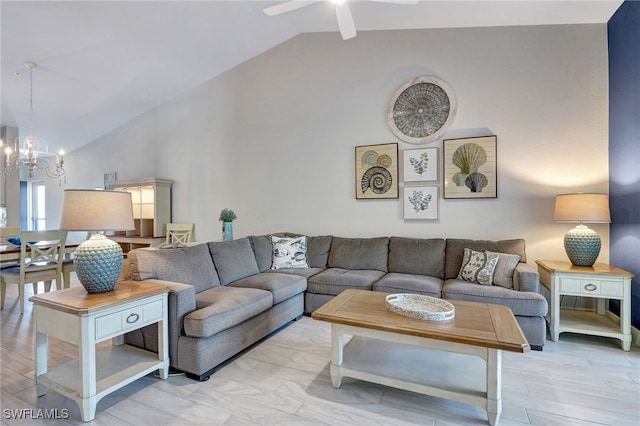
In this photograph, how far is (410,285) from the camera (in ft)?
9.89

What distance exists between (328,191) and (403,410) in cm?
288

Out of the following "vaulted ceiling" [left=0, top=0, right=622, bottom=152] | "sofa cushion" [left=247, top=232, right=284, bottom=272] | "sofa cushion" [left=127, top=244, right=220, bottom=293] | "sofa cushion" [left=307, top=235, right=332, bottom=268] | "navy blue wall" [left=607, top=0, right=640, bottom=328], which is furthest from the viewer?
"sofa cushion" [left=307, top=235, right=332, bottom=268]

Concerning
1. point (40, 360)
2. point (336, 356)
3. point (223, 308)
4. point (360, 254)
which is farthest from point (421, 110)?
point (40, 360)

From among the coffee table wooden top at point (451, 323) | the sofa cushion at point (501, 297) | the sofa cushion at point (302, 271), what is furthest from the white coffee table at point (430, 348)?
the sofa cushion at point (302, 271)

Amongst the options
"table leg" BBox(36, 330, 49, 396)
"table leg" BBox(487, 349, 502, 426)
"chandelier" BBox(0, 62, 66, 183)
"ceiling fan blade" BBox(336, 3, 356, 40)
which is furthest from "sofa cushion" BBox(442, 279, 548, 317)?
"chandelier" BBox(0, 62, 66, 183)

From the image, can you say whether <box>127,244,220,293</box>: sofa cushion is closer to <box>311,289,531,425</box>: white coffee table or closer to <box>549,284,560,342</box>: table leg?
<box>311,289,531,425</box>: white coffee table

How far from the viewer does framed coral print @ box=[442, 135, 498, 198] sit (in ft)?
11.6

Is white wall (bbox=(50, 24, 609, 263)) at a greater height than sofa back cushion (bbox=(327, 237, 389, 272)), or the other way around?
white wall (bbox=(50, 24, 609, 263))

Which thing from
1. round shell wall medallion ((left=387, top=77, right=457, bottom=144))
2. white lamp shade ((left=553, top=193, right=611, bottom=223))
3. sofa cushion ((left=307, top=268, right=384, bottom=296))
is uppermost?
round shell wall medallion ((left=387, top=77, right=457, bottom=144))

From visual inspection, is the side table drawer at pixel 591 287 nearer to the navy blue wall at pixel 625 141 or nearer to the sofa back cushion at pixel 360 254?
the navy blue wall at pixel 625 141

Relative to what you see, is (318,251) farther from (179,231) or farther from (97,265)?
(179,231)

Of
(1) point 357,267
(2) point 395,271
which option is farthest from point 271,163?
(2) point 395,271

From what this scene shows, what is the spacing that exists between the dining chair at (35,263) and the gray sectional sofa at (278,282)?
1880 mm

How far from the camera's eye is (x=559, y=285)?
273cm
